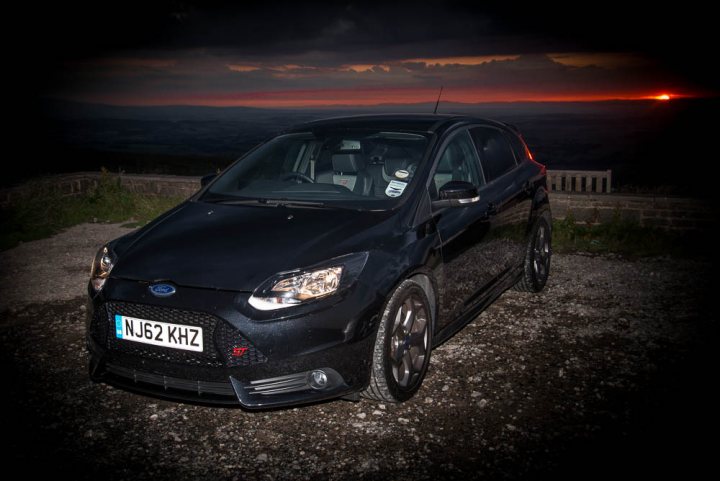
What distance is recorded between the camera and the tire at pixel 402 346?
3.99m

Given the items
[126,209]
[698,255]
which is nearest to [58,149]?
[126,209]

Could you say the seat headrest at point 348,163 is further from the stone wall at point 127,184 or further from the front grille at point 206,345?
the stone wall at point 127,184

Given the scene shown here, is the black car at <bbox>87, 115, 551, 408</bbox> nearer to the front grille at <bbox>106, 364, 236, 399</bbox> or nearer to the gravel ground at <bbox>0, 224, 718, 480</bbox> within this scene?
the front grille at <bbox>106, 364, 236, 399</bbox>

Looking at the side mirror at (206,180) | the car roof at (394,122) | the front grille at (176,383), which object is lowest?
the front grille at (176,383)

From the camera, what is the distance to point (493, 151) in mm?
5910

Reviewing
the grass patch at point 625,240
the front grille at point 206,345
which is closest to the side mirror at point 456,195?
the front grille at point 206,345

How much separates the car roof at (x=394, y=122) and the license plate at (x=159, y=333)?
2.35m

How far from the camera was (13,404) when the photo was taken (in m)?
4.41

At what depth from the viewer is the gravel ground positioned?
3.62m

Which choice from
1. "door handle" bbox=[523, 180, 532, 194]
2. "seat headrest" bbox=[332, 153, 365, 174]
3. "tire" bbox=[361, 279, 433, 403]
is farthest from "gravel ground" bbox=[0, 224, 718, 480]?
"seat headrest" bbox=[332, 153, 365, 174]

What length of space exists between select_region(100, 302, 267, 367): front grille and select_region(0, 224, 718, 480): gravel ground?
0.55 meters

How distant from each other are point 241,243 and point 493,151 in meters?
2.72

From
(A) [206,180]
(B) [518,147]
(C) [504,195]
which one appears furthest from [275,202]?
(B) [518,147]

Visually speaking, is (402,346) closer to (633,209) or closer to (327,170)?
(327,170)
